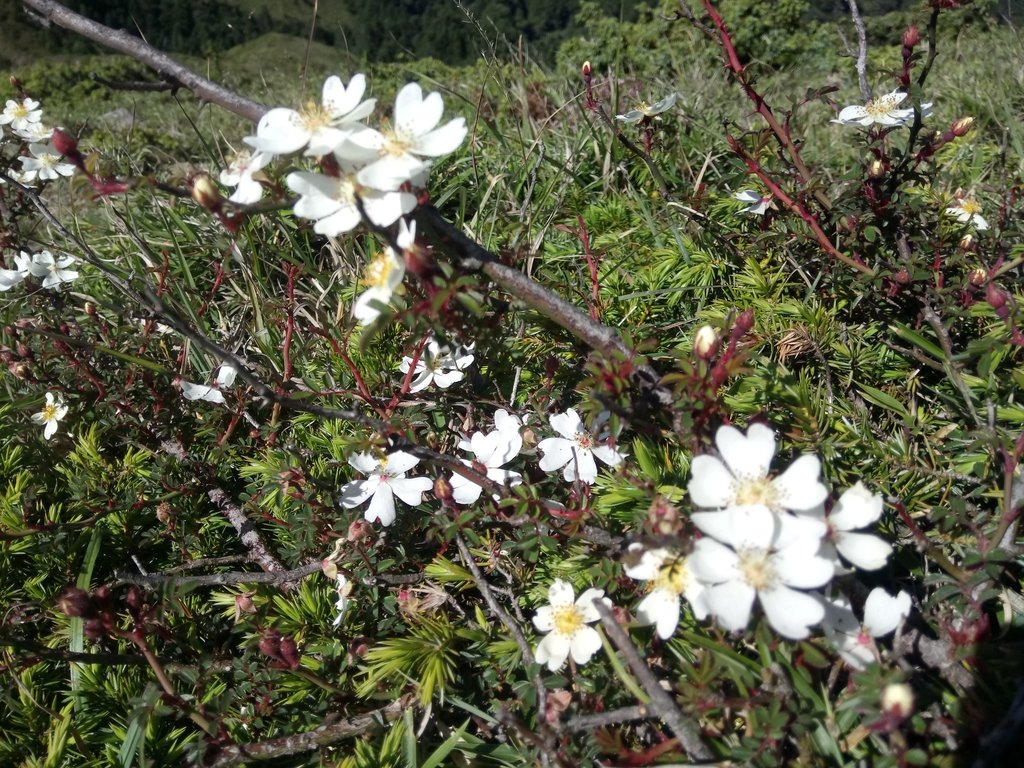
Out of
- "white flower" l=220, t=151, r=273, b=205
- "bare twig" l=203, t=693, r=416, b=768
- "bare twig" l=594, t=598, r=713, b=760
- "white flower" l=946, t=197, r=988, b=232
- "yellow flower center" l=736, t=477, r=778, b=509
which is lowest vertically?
"bare twig" l=203, t=693, r=416, b=768

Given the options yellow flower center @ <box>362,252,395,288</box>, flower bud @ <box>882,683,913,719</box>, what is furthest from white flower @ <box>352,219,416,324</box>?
flower bud @ <box>882,683,913,719</box>

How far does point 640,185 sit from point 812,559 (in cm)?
242

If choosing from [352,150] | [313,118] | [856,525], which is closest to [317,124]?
[313,118]

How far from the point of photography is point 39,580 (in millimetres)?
1798

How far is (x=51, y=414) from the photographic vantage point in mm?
2227

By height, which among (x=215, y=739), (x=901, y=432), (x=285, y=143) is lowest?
(x=215, y=739)

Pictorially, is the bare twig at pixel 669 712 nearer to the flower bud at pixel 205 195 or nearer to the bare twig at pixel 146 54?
the flower bud at pixel 205 195

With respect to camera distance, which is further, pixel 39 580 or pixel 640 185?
pixel 640 185

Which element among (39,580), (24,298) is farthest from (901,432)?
(24,298)

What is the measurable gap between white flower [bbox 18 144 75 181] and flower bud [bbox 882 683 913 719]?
3.27 meters

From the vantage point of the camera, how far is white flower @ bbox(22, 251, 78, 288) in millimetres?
2518

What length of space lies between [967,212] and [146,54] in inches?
91.6

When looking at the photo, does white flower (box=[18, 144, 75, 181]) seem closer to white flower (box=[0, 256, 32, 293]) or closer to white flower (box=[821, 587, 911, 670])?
white flower (box=[0, 256, 32, 293])

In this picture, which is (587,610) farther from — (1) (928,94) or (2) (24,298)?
(1) (928,94)
